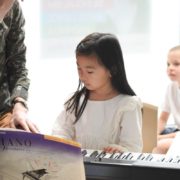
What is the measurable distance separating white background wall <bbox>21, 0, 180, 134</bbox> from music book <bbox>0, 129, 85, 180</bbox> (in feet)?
7.69

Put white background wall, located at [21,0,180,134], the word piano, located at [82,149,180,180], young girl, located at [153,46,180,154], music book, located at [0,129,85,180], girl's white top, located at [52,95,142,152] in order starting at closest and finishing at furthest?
music book, located at [0,129,85,180] < the word piano, located at [82,149,180,180] < girl's white top, located at [52,95,142,152] < young girl, located at [153,46,180,154] < white background wall, located at [21,0,180,134]

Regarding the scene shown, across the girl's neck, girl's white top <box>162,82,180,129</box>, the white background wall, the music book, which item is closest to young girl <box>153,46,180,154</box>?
girl's white top <box>162,82,180,129</box>

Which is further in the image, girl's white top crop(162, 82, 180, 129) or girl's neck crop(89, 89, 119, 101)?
girl's white top crop(162, 82, 180, 129)

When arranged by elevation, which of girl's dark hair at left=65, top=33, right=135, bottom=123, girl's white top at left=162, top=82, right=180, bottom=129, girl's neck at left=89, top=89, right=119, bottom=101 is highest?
girl's dark hair at left=65, top=33, right=135, bottom=123

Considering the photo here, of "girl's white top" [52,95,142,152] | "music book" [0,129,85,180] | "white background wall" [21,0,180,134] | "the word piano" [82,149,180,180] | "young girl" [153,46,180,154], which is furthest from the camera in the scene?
"white background wall" [21,0,180,134]

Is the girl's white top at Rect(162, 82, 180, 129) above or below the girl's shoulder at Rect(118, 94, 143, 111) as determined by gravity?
below

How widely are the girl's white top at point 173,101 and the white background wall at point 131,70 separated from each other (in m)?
0.54

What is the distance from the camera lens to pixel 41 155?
0.86 m

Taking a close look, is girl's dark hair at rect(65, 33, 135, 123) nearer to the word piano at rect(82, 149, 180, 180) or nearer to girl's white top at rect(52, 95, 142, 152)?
girl's white top at rect(52, 95, 142, 152)

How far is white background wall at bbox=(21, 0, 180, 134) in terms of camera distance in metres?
3.25

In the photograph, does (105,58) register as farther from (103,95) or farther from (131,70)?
(131,70)

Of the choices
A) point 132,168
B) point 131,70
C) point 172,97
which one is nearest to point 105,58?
point 132,168

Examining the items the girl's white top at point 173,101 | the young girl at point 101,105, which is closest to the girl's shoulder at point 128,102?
the young girl at point 101,105

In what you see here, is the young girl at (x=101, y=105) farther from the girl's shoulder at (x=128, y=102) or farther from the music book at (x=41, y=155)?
the music book at (x=41, y=155)
